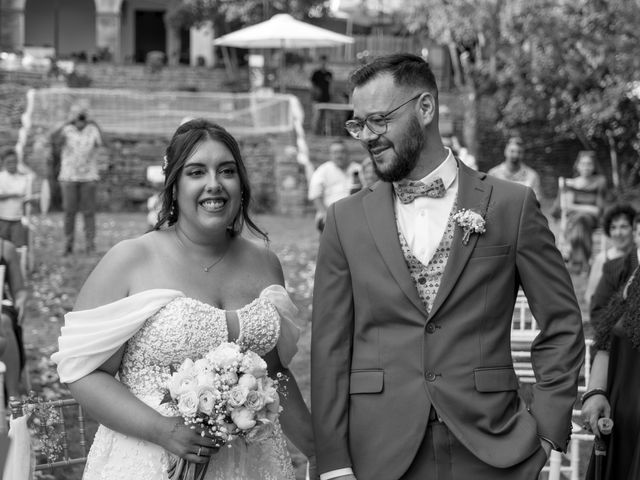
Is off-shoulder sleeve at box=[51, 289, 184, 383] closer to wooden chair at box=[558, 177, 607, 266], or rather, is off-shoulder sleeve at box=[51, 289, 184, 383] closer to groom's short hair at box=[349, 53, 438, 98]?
groom's short hair at box=[349, 53, 438, 98]

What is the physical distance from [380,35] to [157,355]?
33.6m

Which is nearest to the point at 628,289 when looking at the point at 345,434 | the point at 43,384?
the point at 345,434

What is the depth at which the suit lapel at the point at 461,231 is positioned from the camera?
393 centimetres

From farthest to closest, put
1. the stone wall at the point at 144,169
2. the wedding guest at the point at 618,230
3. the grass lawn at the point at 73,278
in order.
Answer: the stone wall at the point at 144,169 → the wedding guest at the point at 618,230 → the grass lawn at the point at 73,278

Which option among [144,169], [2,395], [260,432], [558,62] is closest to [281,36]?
[144,169]

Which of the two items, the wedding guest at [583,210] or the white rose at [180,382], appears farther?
the wedding guest at [583,210]

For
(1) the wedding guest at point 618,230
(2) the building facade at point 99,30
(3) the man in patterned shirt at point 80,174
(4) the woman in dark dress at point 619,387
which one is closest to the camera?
(4) the woman in dark dress at point 619,387

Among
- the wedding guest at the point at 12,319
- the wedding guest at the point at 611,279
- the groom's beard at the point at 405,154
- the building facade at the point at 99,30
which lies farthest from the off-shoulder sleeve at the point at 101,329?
the building facade at the point at 99,30

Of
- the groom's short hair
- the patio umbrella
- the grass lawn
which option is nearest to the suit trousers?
the groom's short hair

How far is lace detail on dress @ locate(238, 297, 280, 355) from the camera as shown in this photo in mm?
4223

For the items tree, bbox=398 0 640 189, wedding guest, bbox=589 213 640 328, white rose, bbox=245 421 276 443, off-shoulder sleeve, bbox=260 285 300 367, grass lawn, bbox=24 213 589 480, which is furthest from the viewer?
tree, bbox=398 0 640 189

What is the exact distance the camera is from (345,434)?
4.02 m

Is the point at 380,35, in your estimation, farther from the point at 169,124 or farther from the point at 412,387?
the point at 412,387

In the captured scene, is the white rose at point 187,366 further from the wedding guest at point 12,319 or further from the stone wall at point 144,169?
the stone wall at point 144,169
